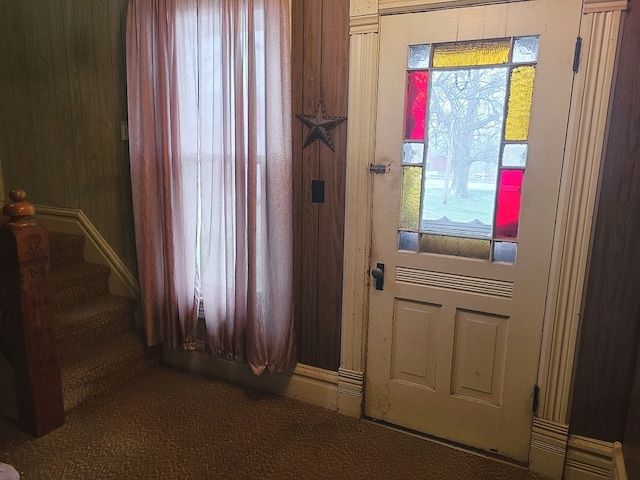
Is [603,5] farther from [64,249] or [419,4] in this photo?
[64,249]

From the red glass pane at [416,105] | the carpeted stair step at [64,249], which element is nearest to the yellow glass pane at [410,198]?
the red glass pane at [416,105]

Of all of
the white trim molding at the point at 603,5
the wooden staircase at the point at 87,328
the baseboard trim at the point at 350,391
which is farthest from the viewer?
the wooden staircase at the point at 87,328

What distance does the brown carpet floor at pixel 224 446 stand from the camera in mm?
1937

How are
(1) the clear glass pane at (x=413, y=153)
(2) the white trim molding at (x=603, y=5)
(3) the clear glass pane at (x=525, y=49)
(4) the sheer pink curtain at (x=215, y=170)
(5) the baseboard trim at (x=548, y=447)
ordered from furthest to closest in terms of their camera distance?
(4) the sheer pink curtain at (x=215, y=170)
(1) the clear glass pane at (x=413, y=153)
(5) the baseboard trim at (x=548, y=447)
(3) the clear glass pane at (x=525, y=49)
(2) the white trim molding at (x=603, y=5)

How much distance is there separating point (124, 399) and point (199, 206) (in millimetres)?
1203

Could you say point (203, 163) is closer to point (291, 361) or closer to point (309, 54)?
point (309, 54)

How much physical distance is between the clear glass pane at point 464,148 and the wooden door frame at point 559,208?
0.91 feet

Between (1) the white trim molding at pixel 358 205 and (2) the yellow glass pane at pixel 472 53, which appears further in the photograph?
(1) the white trim molding at pixel 358 205

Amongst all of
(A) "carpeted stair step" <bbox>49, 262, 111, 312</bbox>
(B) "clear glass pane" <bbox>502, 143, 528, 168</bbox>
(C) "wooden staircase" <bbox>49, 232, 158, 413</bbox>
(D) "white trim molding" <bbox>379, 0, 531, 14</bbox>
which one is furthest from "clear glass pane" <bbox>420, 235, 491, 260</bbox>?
(A) "carpeted stair step" <bbox>49, 262, 111, 312</bbox>

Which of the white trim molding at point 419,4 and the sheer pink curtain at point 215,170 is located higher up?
the white trim molding at point 419,4

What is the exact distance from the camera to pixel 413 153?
2037 mm

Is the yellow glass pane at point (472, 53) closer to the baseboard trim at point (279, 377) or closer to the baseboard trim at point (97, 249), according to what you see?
the baseboard trim at point (279, 377)

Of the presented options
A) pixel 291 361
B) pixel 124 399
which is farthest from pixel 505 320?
pixel 124 399

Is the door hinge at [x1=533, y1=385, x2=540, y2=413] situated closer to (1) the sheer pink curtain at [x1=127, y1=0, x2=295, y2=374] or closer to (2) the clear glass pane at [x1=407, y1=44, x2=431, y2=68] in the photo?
(1) the sheer pink curtain at [x1=127, y1=0, x2=295, y2=374]
